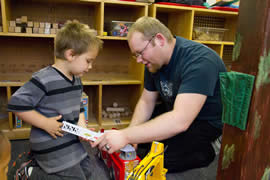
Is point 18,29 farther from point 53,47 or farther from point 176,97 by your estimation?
point 176,97

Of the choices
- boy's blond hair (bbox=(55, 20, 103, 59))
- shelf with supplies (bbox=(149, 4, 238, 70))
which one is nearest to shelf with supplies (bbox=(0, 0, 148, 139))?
shelf with supplies (bbox=(149, 4, 238, 70))

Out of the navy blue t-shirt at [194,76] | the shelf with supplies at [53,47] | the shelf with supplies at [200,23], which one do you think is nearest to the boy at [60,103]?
the navy blue t-shirt at [194,76]

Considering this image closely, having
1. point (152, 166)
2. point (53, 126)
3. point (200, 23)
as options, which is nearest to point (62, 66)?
point (53, 126)

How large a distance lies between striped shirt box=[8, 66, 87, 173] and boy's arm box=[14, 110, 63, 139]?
1.0 inches

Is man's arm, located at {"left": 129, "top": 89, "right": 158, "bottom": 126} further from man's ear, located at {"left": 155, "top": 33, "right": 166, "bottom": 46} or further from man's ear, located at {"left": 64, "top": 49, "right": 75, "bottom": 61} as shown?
man's ear, located at {"left": 64, "top": 49, "right": 75, "bottom": 61}

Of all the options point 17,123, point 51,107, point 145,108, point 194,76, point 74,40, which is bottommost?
point 17,123

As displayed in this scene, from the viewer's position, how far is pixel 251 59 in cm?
50

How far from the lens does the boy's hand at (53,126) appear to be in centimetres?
102

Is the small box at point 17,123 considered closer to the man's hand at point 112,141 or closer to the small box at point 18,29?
the small box at point 18,29

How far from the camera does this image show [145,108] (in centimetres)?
157

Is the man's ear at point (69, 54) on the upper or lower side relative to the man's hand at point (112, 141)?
upper

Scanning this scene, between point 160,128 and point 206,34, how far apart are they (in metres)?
1.50

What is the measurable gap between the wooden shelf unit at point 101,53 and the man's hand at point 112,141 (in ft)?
3.14

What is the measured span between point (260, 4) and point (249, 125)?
26 cm
